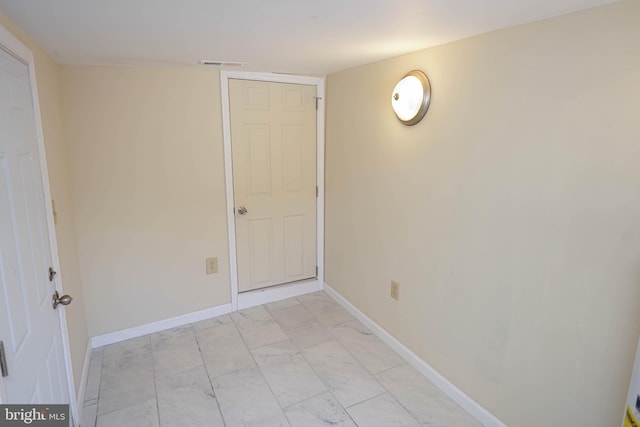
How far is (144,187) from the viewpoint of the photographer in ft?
8.58

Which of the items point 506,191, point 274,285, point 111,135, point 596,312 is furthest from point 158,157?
point 596,312

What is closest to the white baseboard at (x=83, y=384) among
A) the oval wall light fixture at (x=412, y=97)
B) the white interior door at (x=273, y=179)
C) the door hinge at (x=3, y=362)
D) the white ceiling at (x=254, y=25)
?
the door hinge at (x=3, y=362)

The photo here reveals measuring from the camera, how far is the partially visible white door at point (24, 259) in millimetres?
1146

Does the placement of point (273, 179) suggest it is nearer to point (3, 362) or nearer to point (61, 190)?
point (61, 190)

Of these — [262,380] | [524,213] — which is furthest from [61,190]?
[524,213]

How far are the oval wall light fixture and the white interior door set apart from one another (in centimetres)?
105

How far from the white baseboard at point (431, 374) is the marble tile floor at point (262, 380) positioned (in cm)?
4

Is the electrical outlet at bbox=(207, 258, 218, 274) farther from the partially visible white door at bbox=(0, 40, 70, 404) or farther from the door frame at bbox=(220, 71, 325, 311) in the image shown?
the partially visible white door at bbox=(0, 40, 70, 404)

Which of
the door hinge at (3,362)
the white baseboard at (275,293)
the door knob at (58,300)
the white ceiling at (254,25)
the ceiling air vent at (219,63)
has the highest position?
the ceiling air vent at (219,63)

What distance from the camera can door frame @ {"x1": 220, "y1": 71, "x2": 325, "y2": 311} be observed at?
282 cm

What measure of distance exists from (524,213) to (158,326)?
2671 mm

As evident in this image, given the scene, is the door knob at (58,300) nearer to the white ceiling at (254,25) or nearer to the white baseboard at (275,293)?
the white ceiling at (254,25)

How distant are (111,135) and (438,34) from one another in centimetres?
214

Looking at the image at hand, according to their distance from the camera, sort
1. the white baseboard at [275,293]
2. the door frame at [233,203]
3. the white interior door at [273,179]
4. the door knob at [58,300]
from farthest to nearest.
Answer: the white baseboard at [275,293] → the white interior door at [273,179] → the door frame at [233,203] → the door knob at [58,300]
